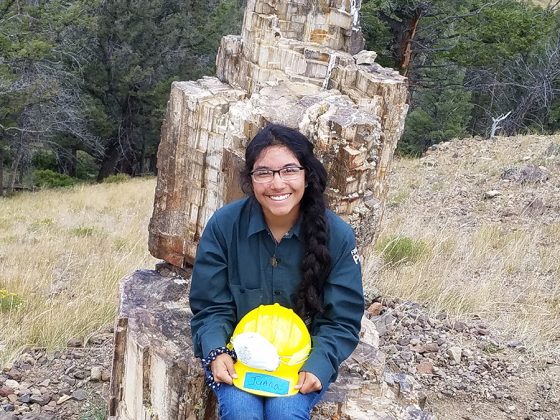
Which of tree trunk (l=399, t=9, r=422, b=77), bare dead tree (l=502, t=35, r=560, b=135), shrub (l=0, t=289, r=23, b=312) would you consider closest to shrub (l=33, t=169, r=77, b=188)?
tree trunk (l=399, t=9, r=422, b=77)

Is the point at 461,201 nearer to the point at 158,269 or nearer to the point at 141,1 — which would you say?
the point at 158,269

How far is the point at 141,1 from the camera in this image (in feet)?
59.6

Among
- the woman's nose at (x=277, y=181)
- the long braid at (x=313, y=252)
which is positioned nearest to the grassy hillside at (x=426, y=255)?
the long braid at (x=313, y=252)

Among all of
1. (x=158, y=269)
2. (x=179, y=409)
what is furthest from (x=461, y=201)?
(x=179, y=409)

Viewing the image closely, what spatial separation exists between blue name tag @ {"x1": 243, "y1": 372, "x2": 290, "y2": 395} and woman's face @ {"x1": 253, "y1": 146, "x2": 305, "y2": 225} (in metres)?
0.57

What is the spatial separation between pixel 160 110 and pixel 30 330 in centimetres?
1544

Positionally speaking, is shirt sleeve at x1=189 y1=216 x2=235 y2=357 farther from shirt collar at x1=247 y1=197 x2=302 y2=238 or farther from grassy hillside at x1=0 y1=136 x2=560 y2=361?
grassy hillside at x1=0 y1=136 x2=560 y2=361

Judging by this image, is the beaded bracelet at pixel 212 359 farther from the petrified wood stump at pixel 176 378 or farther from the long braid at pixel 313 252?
the long braid at pixel 313 252

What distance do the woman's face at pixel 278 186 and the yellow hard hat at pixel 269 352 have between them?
1.24 feet

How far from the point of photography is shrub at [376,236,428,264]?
220 inches

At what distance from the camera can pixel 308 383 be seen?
2178 mm

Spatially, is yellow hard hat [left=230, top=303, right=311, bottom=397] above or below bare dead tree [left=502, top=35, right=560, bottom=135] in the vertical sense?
below

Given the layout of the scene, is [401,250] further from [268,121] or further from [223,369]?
[223,369]

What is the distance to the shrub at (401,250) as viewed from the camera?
5.59 metres
